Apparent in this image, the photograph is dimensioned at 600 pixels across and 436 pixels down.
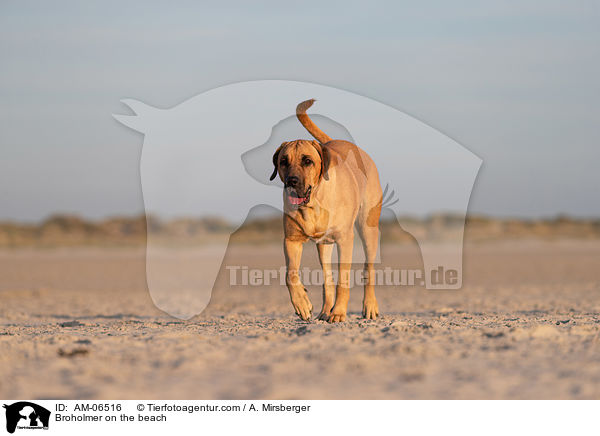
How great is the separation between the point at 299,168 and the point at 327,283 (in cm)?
157

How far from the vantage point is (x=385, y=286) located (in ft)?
50.4

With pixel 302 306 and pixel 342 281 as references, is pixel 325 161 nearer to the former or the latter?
pixel 342 281

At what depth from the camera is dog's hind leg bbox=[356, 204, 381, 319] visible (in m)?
7.02

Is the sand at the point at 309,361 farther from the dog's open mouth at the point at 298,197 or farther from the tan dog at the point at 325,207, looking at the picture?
the dog's open mouth at the point at 298,197

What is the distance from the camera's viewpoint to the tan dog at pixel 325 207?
5.93 meters

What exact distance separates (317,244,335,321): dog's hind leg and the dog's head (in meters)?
1.09

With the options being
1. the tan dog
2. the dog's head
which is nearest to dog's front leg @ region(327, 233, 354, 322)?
the tan dog

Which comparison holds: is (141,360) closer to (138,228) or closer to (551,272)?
(551,272)

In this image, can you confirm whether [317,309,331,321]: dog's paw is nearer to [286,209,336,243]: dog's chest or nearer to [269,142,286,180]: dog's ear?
[286,209,336,243]: dog's chest

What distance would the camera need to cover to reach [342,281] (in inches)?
249

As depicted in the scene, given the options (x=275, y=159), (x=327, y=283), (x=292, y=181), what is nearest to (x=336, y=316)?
(x=327, y=283)

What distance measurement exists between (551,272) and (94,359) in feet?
52.2

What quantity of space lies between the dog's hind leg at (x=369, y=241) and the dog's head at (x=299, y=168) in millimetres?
1364
